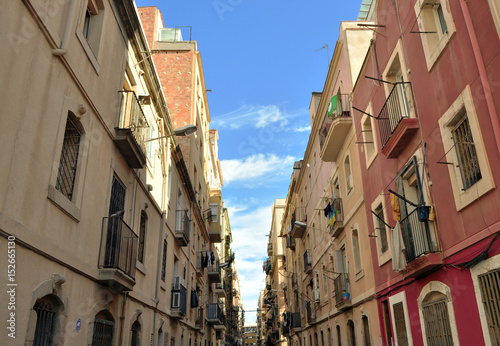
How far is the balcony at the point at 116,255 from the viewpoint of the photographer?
369 inches

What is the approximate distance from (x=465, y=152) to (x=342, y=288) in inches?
415

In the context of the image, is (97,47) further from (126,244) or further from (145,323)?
(145,323)

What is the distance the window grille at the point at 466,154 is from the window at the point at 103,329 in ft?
27.0

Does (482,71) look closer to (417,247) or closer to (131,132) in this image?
(417,247)

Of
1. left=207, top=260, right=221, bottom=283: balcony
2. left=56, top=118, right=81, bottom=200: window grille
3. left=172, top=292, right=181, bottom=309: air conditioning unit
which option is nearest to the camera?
left=56, top=118, right=81, bottom=200: window grille

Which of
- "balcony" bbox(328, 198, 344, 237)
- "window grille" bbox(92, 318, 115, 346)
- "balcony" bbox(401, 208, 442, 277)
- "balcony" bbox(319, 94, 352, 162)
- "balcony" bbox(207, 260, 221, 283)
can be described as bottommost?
"window grille" bbox(92, 318, 115, 346)

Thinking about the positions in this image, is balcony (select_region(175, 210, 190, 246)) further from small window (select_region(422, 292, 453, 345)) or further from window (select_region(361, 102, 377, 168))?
small window (select_region(422, 292, 453, 345))

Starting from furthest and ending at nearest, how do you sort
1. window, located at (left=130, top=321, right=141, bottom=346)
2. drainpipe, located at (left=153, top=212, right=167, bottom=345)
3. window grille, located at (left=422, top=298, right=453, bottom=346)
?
drainpipe, located at (left=153, top=212, right=167, bottom=345) → window, located at (left=130, top=321, right=141, bottom=346) → window grille, located at (left=422, top=298, right=453, bottom=346)

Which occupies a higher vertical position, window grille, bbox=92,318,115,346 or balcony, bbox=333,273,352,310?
balcony, bbox=333,273,352,310

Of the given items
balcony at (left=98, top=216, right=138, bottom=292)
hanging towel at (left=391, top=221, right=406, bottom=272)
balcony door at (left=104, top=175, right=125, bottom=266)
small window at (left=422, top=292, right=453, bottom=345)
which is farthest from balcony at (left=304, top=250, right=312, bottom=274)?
balcony door at (left=104, top=175, right=125, bottom=266)

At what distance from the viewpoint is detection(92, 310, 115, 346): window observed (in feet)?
30.3

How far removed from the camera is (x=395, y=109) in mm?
11328

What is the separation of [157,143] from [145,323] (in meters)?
6.31

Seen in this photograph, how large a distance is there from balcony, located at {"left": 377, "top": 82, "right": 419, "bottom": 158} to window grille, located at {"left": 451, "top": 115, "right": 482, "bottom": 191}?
181cm
